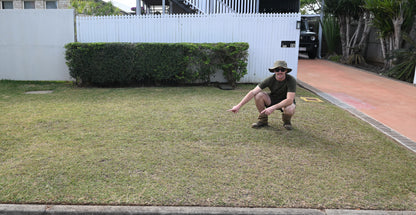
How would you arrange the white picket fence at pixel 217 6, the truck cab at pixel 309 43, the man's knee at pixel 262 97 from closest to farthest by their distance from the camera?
the man's knee at pixel 262 97
the white picket fence at pixel 217 6
the truck cab at pixel 309 43

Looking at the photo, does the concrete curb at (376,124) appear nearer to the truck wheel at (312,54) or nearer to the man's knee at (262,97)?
the man's knee at (262,97)

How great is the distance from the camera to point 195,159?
430 centimetres

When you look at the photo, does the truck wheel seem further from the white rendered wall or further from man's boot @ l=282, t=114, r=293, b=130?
man's boot @ l=282, t=114, r=293, b=130

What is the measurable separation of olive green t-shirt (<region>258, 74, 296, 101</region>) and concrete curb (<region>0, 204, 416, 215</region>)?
2.45m

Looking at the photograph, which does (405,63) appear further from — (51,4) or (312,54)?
(51,4)

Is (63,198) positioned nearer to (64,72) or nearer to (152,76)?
(152,76)

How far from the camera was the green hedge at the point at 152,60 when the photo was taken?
933 cm

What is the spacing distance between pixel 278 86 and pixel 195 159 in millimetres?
2006

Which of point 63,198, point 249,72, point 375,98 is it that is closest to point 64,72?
point 249,72

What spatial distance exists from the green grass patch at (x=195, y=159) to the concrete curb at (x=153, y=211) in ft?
0.28

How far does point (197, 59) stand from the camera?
372 inches

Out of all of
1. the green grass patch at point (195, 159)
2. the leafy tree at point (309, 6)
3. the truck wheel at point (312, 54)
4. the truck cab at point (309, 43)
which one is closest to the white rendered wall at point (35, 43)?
the green grass patch at point (195, 159)

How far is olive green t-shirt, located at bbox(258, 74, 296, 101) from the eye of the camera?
533 cm

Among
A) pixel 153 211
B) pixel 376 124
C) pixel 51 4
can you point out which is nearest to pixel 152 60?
pixel 376 124
